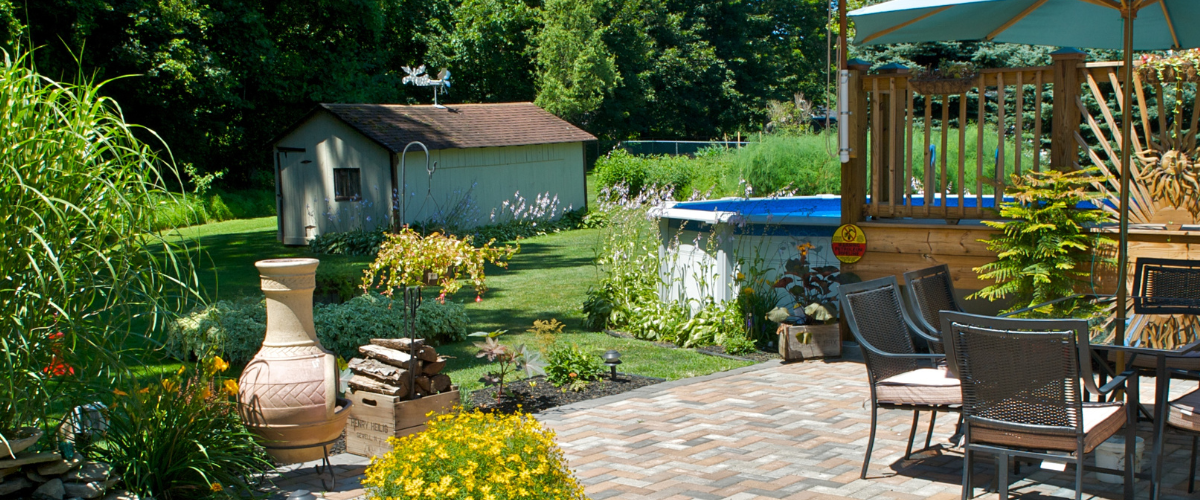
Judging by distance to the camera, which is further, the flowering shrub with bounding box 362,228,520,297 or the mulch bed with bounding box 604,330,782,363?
the mulch bed with bounding box 604,330,782,363

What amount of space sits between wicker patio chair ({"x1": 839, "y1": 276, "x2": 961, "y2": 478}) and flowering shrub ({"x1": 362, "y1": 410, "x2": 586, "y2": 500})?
5.72 ft

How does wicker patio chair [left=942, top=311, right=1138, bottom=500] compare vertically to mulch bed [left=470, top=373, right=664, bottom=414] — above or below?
above

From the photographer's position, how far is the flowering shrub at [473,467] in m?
2.71

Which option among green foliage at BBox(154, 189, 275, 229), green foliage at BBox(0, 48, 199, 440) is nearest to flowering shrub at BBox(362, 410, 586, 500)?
green foliage at BBox(0, 48, 199, 440)

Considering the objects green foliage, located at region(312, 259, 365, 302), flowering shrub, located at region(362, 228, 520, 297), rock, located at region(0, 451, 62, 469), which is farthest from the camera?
green foliage, located at region(312, 259, 365, 302)

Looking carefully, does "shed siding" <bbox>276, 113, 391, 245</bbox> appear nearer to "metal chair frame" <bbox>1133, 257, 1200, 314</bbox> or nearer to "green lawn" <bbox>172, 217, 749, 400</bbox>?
"green lawn" <bbox>172, 217, 749, 400</bbox>

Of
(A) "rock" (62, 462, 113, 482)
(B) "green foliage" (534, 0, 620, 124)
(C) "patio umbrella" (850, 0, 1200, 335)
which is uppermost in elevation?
(B) "green foliage" (534, 0, 620, 124)

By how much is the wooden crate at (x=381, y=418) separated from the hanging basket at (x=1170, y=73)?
4.92m

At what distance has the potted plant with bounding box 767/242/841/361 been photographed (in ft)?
23.3

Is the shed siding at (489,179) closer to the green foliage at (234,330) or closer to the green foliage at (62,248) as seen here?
the green foliage at (234,330)

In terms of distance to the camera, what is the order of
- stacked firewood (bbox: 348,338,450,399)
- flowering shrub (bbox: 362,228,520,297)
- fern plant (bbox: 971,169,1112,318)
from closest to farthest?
stacked firewood (bbox: 348,338,450,399) → flowering shrub (bbox: 362,228,520,297) → fern plant (bbox: 971,169,1112,318)

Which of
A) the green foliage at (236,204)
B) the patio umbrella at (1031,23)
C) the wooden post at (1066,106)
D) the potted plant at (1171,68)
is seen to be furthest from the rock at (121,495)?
the green foliage at (236,204)

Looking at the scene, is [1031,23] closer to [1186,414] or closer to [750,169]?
[1186,414]

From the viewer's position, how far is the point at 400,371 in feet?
16.1
